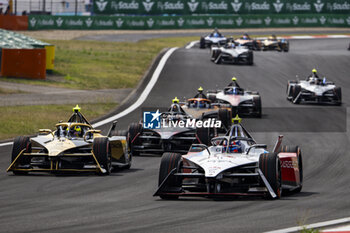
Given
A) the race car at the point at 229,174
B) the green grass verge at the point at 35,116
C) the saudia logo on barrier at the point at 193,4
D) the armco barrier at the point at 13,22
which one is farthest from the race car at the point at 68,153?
the saudia logo on barrier at the point at 193,4

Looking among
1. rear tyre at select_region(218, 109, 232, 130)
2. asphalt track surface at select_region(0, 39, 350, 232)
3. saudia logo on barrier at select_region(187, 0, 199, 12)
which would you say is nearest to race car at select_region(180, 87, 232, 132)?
rear tyre at select_region(218, 109, 232, 130)

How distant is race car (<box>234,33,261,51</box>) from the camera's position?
184ft

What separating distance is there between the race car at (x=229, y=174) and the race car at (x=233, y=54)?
35.3 meters

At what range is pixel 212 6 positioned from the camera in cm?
7538

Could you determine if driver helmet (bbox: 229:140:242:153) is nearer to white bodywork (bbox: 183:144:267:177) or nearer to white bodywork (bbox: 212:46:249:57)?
white bodywork (bbox: 183:144:267:177)

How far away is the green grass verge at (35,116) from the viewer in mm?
26405

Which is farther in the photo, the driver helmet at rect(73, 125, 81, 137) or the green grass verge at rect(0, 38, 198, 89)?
the green grass verge at rect(0, 38, 198, 89)

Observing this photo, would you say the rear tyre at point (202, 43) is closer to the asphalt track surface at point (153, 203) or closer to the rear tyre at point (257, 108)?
the rear tyre at point (257, 108)

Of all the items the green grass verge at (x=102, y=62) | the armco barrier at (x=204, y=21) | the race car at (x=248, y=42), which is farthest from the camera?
the armco barrier at (x=204, y=21)

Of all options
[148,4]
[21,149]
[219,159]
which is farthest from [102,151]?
[148,4]

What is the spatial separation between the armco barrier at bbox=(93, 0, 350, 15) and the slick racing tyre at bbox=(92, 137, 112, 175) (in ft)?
192

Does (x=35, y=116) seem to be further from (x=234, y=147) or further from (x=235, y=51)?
(x=235, y=51)

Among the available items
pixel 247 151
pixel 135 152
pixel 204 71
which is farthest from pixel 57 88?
pixel 247 151

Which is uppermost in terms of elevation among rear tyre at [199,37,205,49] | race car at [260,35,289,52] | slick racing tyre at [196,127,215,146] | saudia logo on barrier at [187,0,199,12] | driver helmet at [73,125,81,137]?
saudia logo on barrier at [187,0,199,12]
